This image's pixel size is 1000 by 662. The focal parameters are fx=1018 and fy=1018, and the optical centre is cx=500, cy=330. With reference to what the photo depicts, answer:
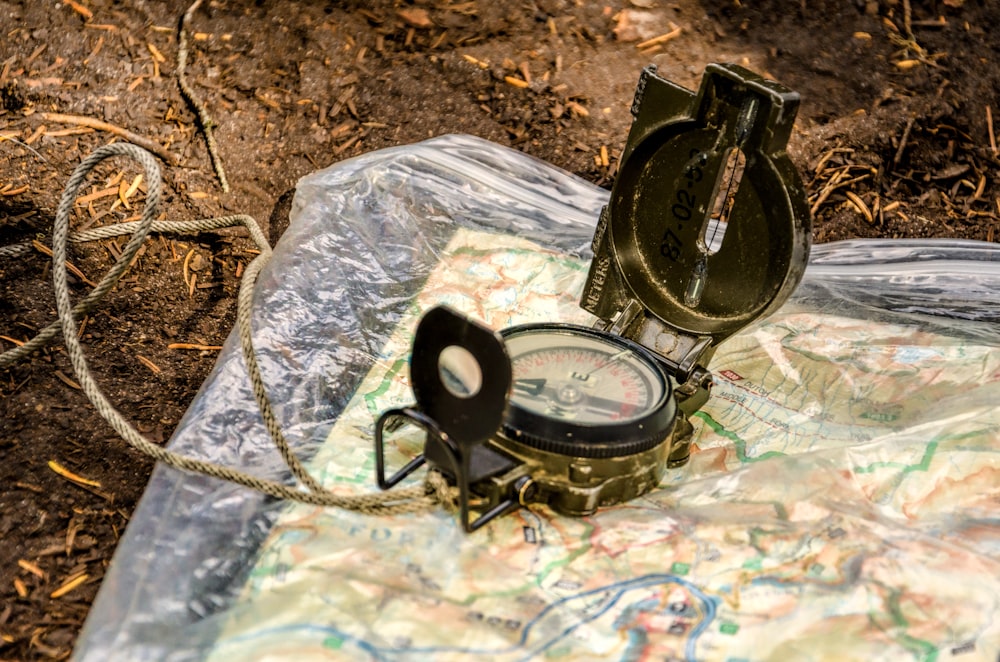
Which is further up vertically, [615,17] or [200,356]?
[615,17]

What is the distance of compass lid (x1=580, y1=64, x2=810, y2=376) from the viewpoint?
1352 millimetres

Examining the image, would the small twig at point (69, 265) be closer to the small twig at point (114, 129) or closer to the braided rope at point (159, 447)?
the braided rope at point (159, 447)

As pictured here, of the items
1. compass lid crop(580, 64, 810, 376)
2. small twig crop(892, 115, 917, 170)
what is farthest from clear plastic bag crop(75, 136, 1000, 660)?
small twig crop(892, 115, 917, 170)

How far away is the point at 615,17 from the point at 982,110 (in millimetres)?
918

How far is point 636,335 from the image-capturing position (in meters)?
1.60

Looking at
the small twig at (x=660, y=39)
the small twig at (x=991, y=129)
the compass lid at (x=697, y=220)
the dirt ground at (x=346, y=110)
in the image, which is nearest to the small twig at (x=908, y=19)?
the dirt ground at (x=346, y=110)

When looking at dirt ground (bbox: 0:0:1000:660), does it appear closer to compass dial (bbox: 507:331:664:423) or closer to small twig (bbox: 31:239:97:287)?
small twig (bbox: 31:239:97:287)

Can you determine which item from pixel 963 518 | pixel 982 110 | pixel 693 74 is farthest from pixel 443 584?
pixel 982 110

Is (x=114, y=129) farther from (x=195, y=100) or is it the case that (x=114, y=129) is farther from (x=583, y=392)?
(x=583, y=392)

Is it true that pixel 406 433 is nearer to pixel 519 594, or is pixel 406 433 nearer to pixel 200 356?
pixel 519 594

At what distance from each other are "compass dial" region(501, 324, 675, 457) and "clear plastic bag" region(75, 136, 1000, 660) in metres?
0.13

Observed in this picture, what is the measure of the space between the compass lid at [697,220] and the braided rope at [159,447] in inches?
18.8

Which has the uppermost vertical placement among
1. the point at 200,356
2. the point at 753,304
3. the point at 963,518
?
the point at 753,304

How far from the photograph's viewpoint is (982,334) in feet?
5.71
